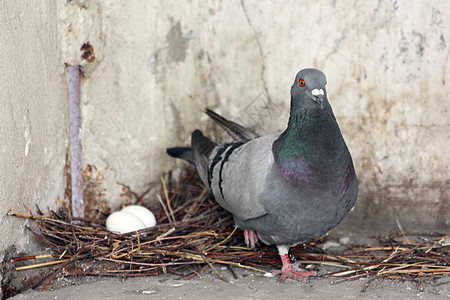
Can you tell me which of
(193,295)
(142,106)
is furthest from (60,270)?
(142,106)

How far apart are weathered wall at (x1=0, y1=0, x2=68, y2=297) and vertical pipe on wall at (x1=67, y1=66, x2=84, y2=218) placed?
0.11 meters

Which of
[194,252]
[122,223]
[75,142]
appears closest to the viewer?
[194,252]

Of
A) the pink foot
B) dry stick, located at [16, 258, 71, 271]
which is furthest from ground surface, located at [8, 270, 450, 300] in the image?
the pink foot

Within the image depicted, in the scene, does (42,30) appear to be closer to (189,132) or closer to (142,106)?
(142,106)

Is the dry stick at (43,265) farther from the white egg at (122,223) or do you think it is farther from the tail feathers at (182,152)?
the tail feathers at (182,152)

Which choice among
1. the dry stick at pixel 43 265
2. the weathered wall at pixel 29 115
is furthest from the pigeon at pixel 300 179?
the weathered wall at pixel 29 115

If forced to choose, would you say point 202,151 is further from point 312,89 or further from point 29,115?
point 29,115

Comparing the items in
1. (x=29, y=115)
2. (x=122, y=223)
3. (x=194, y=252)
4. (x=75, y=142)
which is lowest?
(x=194, y=252)

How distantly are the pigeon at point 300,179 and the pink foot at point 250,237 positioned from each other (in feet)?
0.58

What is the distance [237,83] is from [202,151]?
603 millimetres

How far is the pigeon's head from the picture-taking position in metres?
→ 2.80

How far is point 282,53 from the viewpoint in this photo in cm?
361

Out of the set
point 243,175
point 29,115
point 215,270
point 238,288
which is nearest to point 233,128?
point 243,175

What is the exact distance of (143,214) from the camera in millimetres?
3477
